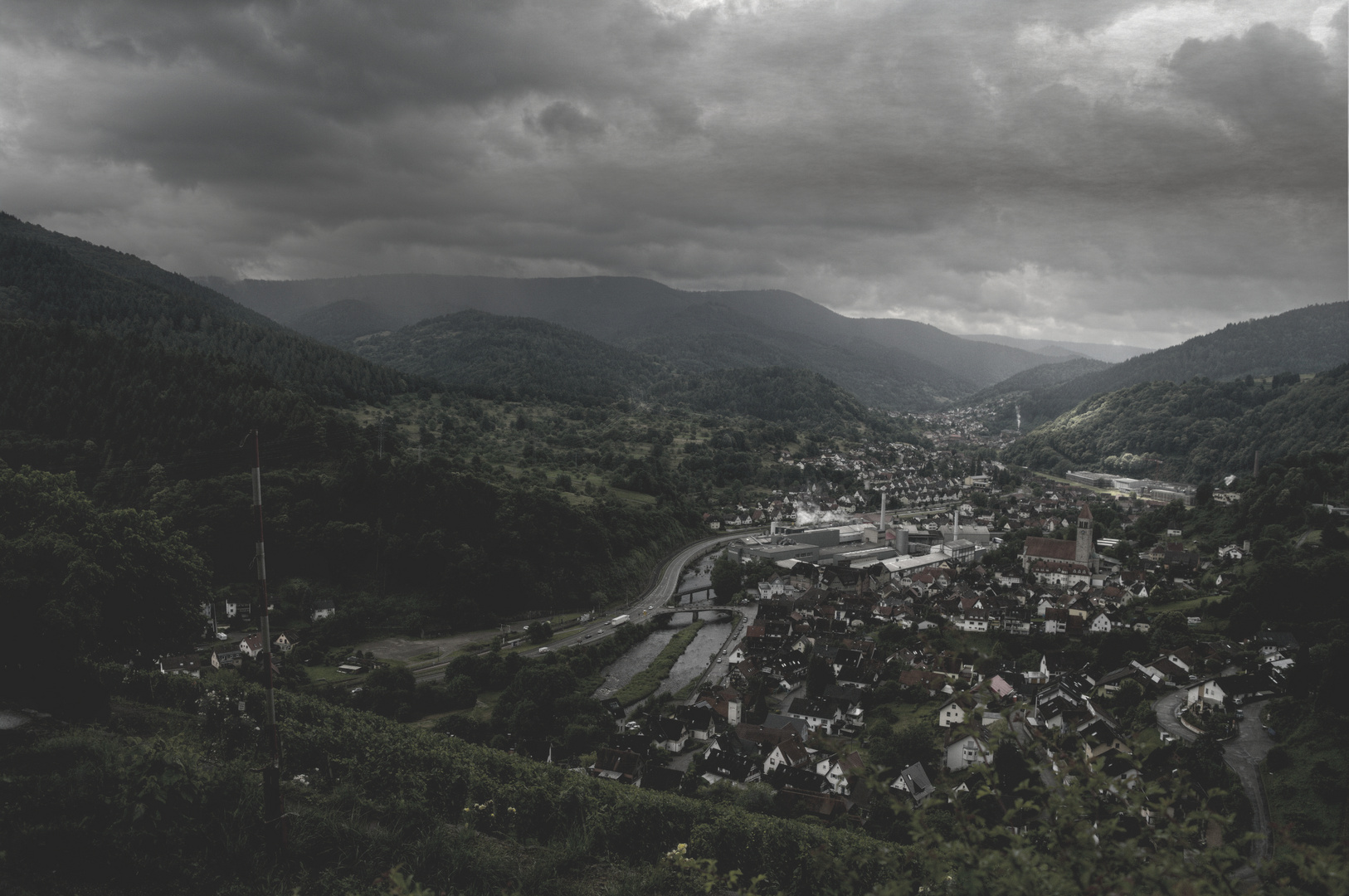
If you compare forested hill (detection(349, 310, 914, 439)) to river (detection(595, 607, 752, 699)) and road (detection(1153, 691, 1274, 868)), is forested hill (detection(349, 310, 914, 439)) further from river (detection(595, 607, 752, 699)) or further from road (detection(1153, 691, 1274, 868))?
road (detection(1153, 691, 1274, 868))

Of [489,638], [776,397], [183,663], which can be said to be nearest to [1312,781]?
[489,638]

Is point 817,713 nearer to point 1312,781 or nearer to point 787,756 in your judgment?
point 787,756

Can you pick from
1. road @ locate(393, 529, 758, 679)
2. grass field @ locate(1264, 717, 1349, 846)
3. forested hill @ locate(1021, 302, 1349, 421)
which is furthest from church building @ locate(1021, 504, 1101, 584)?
forested hill @ locate(1021, 302, 1349, 421)

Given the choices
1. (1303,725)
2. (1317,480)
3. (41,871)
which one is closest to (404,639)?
(41,871)

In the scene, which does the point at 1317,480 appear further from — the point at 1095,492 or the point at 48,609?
the point at 48,609

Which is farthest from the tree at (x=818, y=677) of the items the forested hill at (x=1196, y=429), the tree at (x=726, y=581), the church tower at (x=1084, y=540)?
the forested hill at (x=1196, y=429)

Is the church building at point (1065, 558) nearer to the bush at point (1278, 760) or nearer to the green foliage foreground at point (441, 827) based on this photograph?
the bush at point (1278, 760)

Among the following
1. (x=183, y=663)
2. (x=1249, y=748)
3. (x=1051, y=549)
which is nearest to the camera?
(x=1249, y=748)
